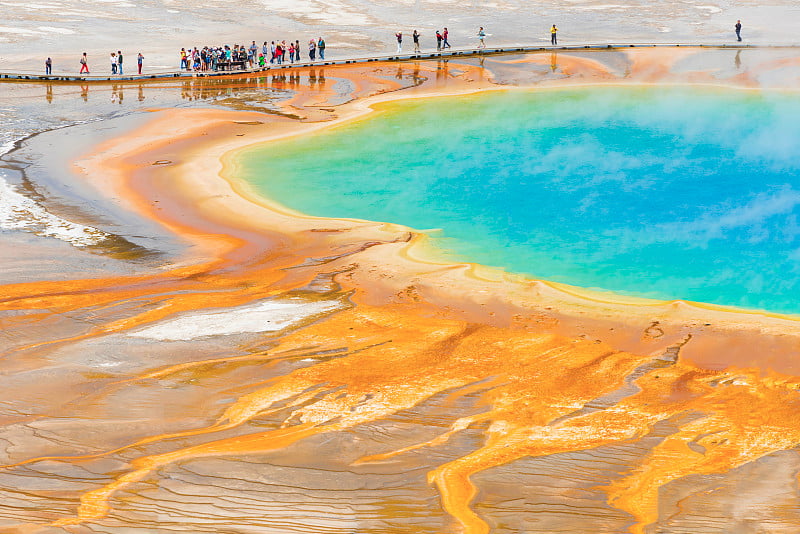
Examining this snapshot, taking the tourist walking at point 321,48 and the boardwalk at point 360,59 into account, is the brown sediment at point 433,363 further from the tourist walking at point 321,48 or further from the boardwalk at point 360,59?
the tourist walking at point 321,48

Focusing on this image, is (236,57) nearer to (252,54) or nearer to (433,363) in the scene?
(252,54)

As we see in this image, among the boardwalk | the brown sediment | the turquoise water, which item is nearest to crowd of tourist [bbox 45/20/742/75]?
the boardwalk

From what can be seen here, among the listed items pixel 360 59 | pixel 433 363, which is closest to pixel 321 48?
pixel 360 59

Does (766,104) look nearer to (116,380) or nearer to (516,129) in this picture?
(516,129)

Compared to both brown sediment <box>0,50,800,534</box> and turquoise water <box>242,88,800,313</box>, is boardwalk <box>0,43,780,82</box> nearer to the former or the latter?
turquoise water <box>242,88,800,313</box>

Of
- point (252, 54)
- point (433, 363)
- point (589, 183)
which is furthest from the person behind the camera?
point (252, 54)

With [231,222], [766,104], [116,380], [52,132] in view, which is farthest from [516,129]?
[116,380]

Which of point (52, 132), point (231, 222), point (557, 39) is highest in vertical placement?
point (557, 39)

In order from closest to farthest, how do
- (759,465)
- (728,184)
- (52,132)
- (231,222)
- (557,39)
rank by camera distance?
(759,465) → (231,222) → (728,184) → (52,132) → (557,39)
